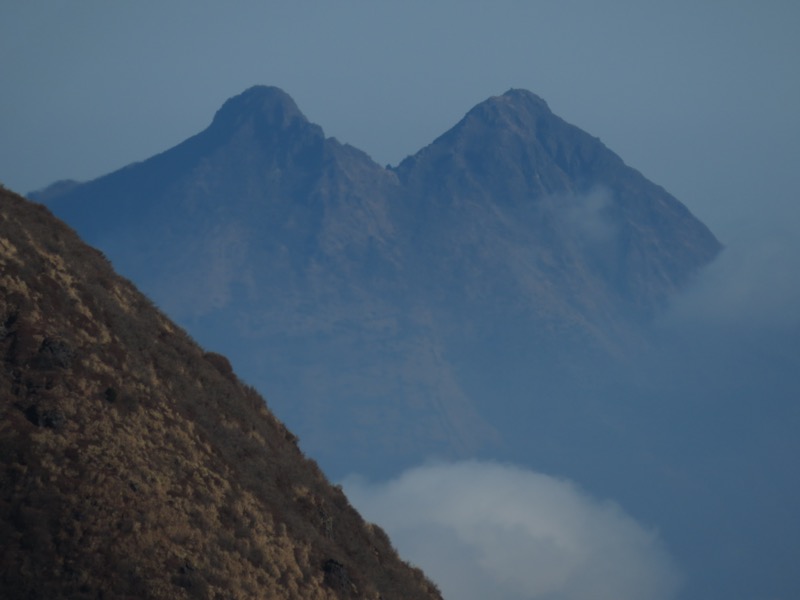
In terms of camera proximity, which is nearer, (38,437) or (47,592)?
(47,592)

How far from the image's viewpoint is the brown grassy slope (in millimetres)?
45156

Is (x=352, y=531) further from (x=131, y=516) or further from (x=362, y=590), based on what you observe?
(x=131, y=516)

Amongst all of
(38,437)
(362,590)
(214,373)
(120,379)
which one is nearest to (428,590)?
(362,590)

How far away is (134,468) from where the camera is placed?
5022 centimetres

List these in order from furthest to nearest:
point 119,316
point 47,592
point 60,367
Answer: point 119,316, point 60,367, point 47,592

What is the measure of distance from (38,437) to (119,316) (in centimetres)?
1385

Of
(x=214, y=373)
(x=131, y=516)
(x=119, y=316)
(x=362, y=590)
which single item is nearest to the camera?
(x=131, y=516)

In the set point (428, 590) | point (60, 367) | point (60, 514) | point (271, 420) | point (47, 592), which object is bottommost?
point (47, 592)

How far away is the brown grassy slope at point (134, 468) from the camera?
148 ft

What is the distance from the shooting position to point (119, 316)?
61.2 metres

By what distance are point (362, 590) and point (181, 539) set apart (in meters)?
11.2

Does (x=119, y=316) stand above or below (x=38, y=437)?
above

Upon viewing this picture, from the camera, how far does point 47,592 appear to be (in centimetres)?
4281

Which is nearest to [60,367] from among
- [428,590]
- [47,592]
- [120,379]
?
[120,379]
